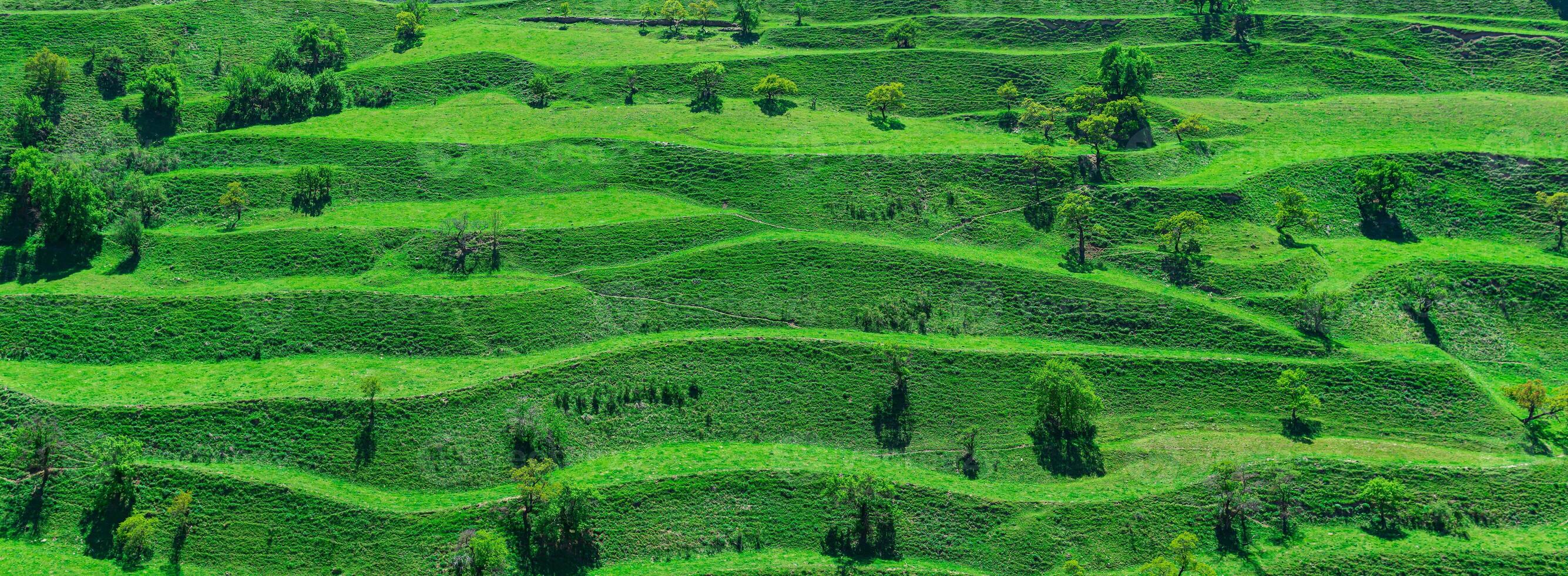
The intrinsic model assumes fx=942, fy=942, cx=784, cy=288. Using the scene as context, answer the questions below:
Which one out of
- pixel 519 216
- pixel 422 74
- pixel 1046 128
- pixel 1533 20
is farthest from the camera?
pixel 1533 20

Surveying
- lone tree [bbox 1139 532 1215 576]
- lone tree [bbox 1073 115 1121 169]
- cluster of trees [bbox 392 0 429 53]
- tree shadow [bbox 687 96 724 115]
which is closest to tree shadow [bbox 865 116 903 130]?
tree shadow [bbox 687 96 724 115]

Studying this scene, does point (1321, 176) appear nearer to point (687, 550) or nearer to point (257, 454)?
point (687, 550)

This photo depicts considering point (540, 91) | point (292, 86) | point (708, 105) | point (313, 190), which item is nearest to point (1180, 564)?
point (708, 105)

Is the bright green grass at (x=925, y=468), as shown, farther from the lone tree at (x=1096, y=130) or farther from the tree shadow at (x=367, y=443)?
the lone tree at (x=1096, y=130)

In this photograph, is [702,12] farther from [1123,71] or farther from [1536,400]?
[1536,400]

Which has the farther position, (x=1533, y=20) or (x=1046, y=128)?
(x=1533, y=20)

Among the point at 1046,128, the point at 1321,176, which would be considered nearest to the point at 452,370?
the point at 1046,128
